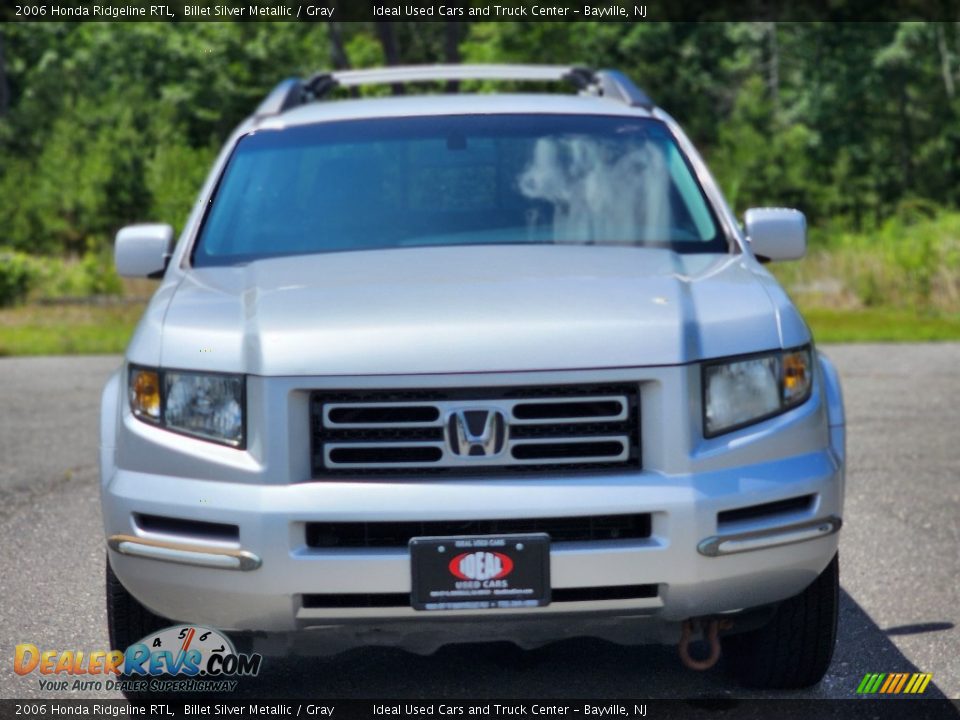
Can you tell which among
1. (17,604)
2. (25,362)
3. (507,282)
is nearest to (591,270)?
(507,282)

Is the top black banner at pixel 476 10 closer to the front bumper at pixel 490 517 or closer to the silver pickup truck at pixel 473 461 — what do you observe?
the silver pickup truck at pixel 473 461

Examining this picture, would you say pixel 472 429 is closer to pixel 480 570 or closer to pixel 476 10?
pixel 480 570

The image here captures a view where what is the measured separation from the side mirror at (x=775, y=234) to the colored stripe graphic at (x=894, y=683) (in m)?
1.41

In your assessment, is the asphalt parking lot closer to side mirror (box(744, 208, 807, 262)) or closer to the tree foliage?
side mirror (box(744, 208, 807, 262))

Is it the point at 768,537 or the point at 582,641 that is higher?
the point at 768,537

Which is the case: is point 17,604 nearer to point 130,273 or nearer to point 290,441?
point 130,273

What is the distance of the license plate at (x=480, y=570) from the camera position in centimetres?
346

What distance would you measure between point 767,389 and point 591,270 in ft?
2.14

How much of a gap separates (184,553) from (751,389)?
1.50 m

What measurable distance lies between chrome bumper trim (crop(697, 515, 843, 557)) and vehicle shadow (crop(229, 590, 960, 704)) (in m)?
0.76

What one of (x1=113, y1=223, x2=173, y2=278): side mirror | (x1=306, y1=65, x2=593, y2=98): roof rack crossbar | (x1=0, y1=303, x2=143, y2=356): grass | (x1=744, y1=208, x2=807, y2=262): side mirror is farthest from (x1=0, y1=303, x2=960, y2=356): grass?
(x1=744, y1=208, x2=807, y2=262): side mirror

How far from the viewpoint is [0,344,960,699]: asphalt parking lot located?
4410 mm

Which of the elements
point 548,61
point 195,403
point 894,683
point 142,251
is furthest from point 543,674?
point 548,61

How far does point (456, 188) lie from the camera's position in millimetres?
4910
